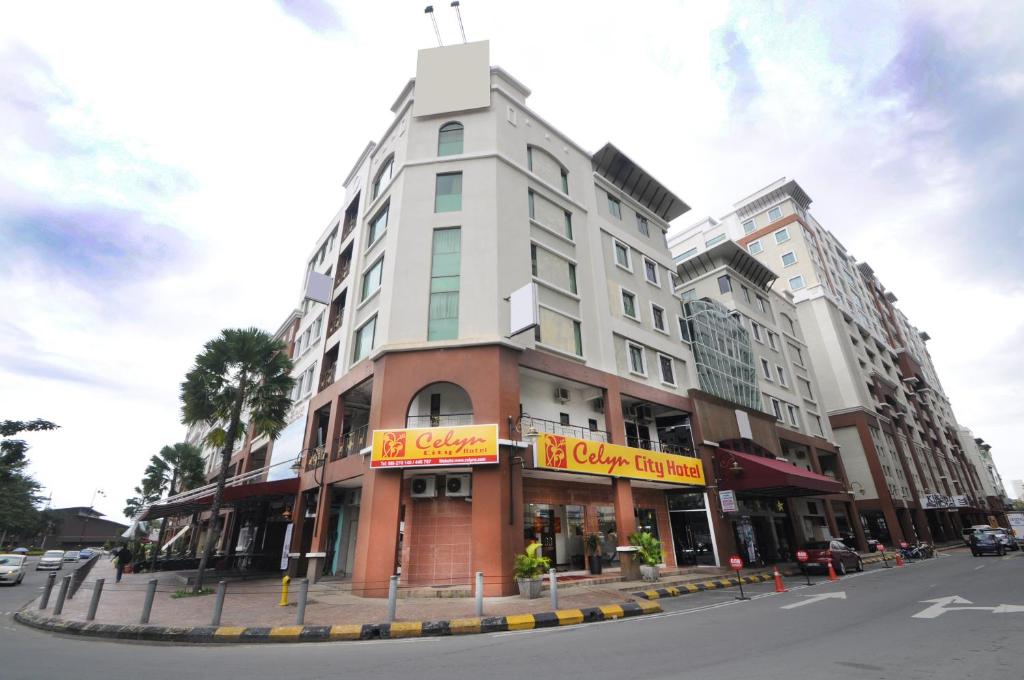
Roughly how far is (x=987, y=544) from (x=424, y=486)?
34875mm

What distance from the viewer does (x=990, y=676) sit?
544 centimetres

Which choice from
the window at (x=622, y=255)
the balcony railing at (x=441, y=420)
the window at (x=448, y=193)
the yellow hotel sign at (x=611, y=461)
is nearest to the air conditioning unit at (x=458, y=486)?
the balcony railing at (x=441, y=420)

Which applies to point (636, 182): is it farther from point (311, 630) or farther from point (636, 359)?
point (311, 630)

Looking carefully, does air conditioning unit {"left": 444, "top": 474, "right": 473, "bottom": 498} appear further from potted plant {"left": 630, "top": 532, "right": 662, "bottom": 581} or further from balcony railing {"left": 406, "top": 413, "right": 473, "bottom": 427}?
potted plant {"left": 630, "top": 532, "right": 662, "bottom": 581}

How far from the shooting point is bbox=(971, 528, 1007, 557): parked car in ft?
91.4

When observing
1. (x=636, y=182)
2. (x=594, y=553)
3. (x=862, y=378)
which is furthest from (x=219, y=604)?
(x=862, y=378)

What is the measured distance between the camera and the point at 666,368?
26500 millimetres

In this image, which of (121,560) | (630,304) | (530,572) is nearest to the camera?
(530,572)

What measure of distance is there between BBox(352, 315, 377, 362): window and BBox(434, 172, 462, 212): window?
612cm

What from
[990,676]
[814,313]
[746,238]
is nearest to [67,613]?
[990,676]

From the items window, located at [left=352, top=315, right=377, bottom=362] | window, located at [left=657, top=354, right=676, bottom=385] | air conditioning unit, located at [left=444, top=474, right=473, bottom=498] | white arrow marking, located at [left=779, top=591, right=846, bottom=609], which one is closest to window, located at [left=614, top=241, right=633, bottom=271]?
window, located at [left=657, top=354, right=676, bottom=385]

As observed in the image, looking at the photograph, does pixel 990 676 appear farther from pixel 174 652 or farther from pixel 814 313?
pixel 814 313

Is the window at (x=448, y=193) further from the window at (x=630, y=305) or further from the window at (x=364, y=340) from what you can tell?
the window at (x=630, y=305)

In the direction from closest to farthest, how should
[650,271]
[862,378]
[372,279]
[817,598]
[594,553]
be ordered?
[817,598], [594,553], [372,279], [650,271], [862,378]
